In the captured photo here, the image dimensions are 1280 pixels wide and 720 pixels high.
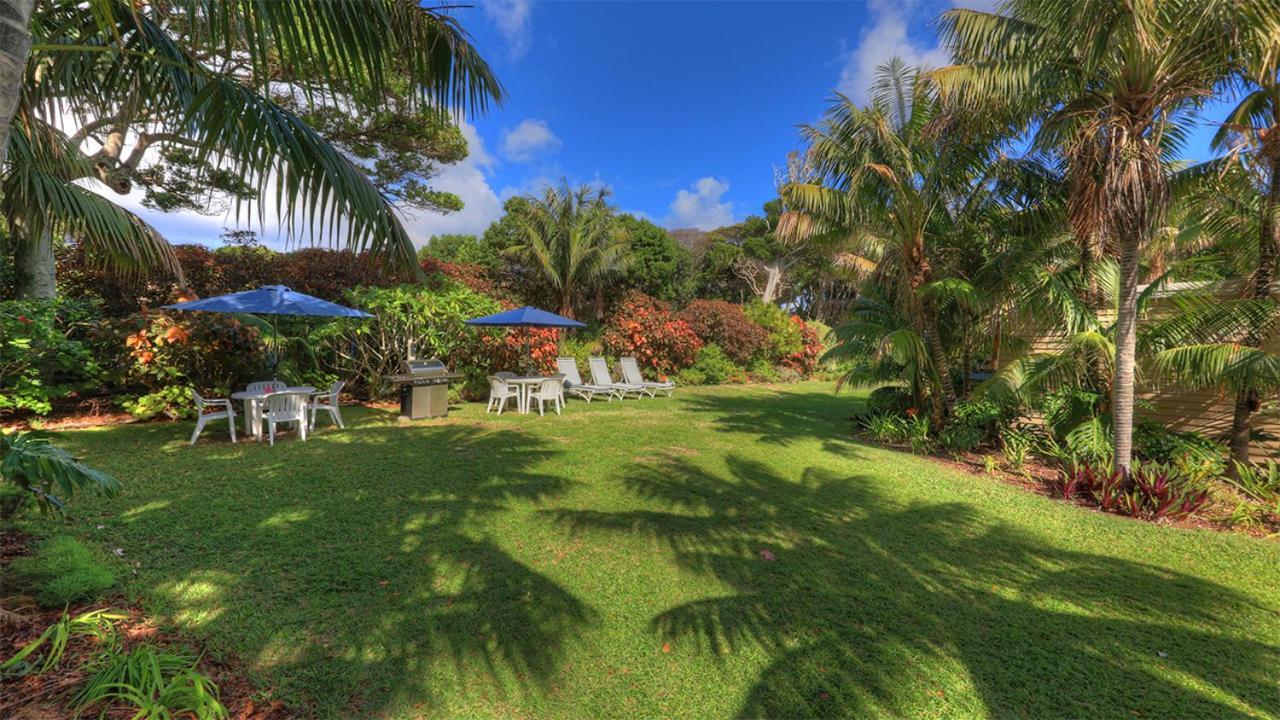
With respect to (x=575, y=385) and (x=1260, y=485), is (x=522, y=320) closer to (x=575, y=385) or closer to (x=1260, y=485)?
(x=575, y=385)

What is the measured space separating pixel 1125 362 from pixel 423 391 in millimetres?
10113

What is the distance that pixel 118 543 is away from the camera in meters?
3.63

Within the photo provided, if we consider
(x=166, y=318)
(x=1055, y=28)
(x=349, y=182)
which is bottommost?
(x=166, y=318)

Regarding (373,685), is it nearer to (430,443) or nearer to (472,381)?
(430,443)

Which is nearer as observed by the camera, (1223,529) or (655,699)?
(655,699)

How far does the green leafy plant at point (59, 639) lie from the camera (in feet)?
7.22

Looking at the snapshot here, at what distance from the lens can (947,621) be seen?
3094 mm

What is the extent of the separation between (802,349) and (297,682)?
2088 centimetres

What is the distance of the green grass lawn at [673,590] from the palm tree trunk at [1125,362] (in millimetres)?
1051

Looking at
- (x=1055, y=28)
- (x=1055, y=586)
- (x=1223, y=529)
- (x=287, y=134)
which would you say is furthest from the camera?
(x=1055, y=28)

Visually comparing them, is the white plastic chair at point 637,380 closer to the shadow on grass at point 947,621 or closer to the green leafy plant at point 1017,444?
the green leafy plant at point 1017,444

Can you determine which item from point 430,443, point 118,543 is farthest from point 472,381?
point 118,543

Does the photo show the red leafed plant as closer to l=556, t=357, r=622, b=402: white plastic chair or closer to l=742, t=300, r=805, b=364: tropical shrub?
l=556, t=357, r=622, b=402: white plastic chair

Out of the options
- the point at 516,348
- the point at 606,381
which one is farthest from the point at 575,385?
the point at 516,348
